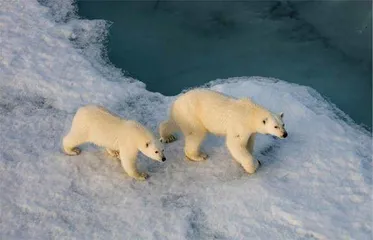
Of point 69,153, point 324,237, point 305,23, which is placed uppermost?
point 305,23

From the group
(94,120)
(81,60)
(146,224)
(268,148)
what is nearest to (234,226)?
(146,224)

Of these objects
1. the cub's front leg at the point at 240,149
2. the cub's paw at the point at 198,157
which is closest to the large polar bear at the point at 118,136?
the cub's paw at the point at 198,157

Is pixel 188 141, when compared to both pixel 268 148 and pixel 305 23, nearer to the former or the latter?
pixel 268 148

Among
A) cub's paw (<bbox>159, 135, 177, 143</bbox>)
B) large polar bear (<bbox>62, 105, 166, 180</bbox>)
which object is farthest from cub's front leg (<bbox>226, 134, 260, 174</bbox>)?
cub's paw (<bbox>159, 135, 177, 143</bbox>)

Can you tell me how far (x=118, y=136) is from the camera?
4473 mm

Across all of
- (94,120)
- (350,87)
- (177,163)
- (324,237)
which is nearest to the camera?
(324,237)

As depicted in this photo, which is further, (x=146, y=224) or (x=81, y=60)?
(x=81, y=60)

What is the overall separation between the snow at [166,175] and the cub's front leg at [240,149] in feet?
0.60

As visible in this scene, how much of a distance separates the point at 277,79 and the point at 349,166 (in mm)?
1679

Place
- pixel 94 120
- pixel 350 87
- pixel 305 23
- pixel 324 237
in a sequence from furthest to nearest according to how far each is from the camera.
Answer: pixel 305 23
pixel 350 87
pixel 94 120
pixel 324 237

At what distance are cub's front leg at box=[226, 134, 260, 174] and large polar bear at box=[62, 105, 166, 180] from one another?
0.62 meters

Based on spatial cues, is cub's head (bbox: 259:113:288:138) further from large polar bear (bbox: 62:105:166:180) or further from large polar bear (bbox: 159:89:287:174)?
large polar bear (bbox: 62:105:166:180)

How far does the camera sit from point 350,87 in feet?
20.6

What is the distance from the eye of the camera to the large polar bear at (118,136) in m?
4.36
